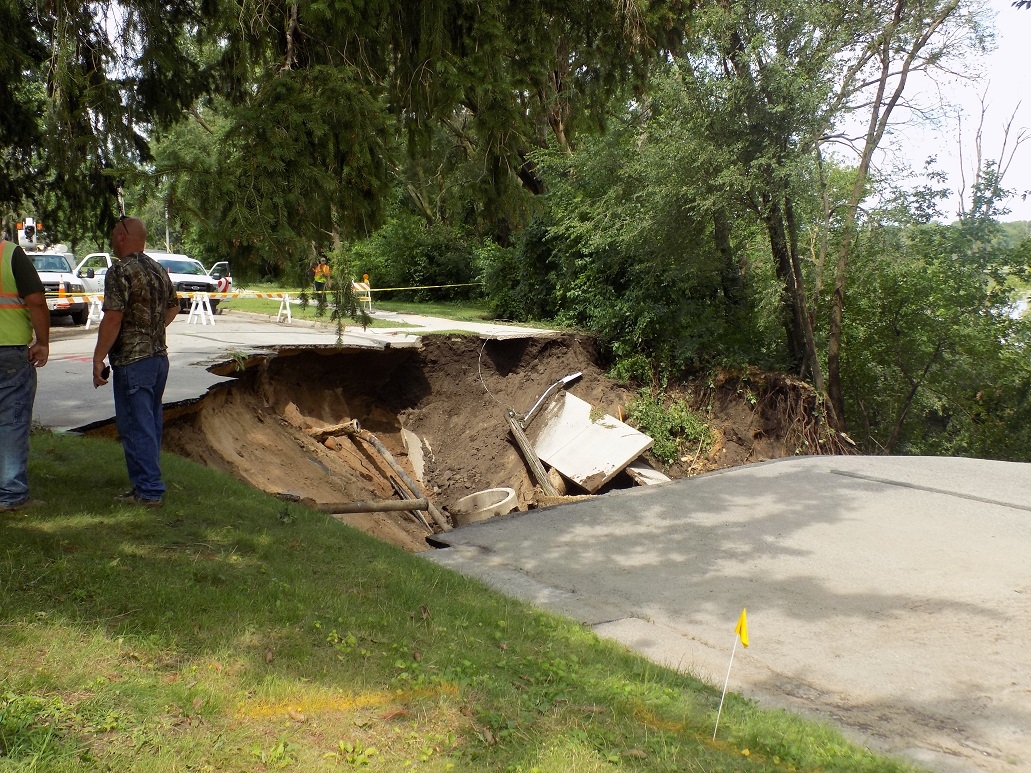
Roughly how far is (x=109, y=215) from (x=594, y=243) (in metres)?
11.3

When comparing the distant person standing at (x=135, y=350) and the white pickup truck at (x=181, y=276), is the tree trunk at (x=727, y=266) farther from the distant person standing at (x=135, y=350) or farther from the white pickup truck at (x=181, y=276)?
the white pickup truck at (x=181, y=276)

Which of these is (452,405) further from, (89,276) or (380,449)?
(89,276)

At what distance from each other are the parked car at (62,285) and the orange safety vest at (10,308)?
56.6 feet

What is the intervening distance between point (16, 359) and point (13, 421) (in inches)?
15.1

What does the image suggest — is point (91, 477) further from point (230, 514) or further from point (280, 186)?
point (280, 186)

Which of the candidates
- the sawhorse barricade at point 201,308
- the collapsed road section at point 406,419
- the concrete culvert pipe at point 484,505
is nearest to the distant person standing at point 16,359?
the collapsed road section at point 406,419

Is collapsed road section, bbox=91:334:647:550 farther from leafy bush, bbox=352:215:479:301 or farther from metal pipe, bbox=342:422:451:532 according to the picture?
leafy bush, bbox=352:215:479:301

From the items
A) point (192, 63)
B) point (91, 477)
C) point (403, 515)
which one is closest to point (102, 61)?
point (192, 63)

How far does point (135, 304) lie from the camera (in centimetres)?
576

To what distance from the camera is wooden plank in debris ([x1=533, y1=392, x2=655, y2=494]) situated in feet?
48.6

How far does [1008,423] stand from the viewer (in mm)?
22125

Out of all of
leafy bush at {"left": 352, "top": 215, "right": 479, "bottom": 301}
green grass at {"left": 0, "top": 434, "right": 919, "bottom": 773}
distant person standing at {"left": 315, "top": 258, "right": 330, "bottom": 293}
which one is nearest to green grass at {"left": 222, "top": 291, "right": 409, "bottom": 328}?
leafy bush at {"left": 352, "top": 215, "right": 479, "bottom": 301}

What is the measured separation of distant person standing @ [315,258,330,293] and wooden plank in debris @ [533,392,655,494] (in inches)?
344

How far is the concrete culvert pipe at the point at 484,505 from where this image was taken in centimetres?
1231
